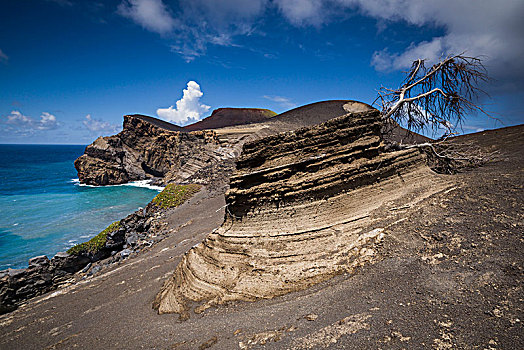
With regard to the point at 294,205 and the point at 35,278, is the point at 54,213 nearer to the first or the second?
the point at 35,278

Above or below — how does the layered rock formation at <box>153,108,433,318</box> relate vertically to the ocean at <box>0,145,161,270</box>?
above


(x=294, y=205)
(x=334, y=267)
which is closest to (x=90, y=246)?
(x=294, y=205)

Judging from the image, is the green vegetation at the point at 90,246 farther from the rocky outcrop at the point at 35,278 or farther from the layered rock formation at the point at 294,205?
the layered rock formation at the point at 294,205

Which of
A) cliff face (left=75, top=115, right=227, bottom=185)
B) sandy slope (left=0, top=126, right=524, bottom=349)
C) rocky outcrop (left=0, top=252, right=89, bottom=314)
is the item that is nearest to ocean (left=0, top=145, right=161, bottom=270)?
cliff face (left=75, top=115, right=227, bottom=185)

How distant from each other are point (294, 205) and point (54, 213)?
32345 millimetres

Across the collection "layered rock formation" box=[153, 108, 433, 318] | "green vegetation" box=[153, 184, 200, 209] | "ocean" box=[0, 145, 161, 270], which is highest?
"layered rock formation" box=[153, 108, 433, 318]

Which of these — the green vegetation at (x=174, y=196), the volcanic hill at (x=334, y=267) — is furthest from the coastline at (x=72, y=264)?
the green vegetation at (x=174, y=196)

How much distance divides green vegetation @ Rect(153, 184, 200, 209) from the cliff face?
38.0ft

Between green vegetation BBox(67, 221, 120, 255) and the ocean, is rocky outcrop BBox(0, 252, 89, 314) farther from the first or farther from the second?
the ocean

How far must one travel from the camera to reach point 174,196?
2439 centimetres

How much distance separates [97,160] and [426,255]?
53.2 metres

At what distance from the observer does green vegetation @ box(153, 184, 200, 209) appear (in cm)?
2294

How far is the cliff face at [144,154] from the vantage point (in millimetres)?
40188

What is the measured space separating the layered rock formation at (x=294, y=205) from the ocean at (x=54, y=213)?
17489 mm
